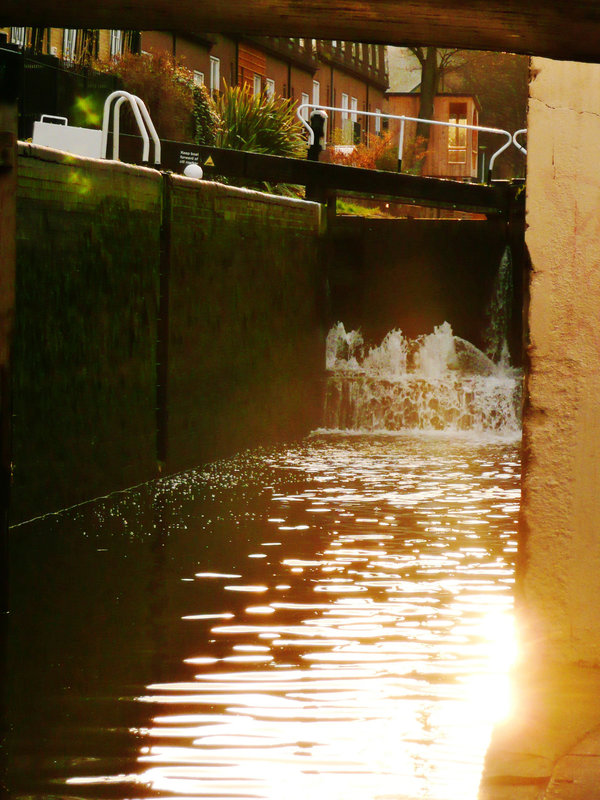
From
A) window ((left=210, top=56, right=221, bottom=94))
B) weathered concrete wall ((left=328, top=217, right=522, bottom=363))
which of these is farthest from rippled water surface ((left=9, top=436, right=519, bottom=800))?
window ((left=210, top=56, right=221, bottom=94))

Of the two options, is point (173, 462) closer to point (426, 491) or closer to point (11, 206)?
point (426, 491)

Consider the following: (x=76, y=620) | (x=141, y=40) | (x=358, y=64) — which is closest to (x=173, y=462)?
(x=76, y=620)

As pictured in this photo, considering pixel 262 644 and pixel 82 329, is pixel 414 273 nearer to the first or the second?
pixel 82 329

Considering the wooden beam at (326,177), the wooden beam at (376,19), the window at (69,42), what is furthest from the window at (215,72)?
the wooden beam at (376,19)

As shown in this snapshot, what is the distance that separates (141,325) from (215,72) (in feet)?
92.9

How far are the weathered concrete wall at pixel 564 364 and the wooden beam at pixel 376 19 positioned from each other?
124 centimetres

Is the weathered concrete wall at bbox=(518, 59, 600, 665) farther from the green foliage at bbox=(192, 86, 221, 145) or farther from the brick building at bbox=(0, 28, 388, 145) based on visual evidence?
the green foliage at bbox=(192, 86, 221, 145)

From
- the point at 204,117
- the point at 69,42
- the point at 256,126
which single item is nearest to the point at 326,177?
the point at 256,126

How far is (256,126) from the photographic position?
21.4 m

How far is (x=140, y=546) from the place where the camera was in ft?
24.1

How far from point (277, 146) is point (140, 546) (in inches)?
590

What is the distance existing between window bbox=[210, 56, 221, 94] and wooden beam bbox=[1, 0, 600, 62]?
3385 centimetres

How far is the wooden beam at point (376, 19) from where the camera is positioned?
10.5 ft

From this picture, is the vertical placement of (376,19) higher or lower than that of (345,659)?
higher
